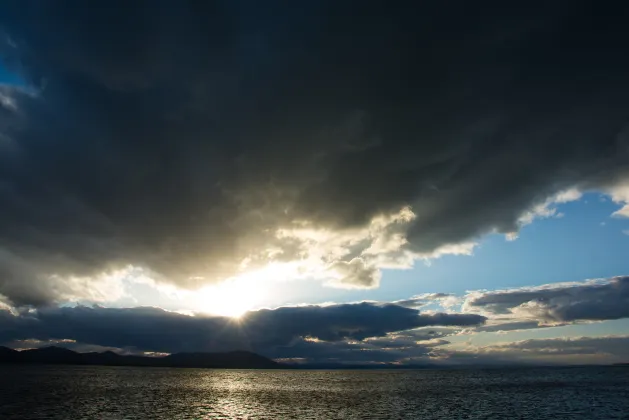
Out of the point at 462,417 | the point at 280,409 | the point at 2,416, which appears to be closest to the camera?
the point at 2,416

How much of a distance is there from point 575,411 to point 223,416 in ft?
249

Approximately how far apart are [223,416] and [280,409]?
17726 millimetres

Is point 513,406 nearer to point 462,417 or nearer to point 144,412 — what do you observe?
point 462,417

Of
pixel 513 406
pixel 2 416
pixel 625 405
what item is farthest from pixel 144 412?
pixel 625 405

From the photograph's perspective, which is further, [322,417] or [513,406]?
[513,406]

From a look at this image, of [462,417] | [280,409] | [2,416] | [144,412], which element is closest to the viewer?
[2,416]

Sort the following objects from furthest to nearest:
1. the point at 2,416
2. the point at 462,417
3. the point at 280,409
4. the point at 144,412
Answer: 1. the point at 280,409
2. the point at 144,412
3. the point at 462,417
4. the point at 2,416

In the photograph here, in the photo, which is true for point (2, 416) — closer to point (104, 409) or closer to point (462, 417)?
point (104, 409)

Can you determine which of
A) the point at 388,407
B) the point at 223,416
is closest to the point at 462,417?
the point at 388,407

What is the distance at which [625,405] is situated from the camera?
100 meters

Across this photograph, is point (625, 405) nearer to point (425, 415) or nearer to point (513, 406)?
point (513, 406)

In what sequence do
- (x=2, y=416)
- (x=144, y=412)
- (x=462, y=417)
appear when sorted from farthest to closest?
(x=144, y=412), (x=462, y=417), (x=2, y=416)

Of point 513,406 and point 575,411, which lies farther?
point 513,406

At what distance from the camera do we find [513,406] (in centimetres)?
10081
